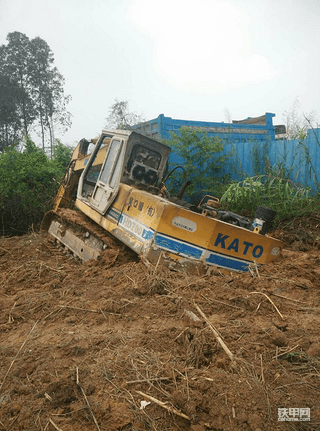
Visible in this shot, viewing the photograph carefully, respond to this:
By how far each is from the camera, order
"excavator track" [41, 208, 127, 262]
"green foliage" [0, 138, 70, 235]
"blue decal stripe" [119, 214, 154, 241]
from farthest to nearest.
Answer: "green foliage" [0, 138, 70, 235], "excavator track" [41, 208, 127, 262], "blue decal stripe" [119, 214, 154, 241]

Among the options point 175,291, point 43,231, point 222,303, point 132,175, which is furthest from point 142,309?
point 43,231

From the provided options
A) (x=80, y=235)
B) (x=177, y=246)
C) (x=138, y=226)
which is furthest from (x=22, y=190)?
(x=177, y=246)

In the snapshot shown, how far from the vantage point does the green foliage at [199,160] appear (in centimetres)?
1046

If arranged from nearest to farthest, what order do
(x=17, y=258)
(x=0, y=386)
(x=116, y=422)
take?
1. (x=116, y=422)
2. (x=0, y=386)
3. (x=17, y=258)

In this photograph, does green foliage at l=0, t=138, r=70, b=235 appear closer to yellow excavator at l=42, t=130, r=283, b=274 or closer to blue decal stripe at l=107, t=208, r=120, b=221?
yellow excavator at l=42, t=130, r=283, b=274

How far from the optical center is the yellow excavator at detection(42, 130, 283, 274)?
4.67 meters

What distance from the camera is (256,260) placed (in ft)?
16.9

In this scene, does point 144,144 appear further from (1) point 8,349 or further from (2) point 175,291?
(1) point 8,349

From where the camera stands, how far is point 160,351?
9.37 ft

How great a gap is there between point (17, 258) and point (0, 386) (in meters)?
4.41

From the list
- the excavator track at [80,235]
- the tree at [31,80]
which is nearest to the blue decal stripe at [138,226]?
the excavator track at [80,235]

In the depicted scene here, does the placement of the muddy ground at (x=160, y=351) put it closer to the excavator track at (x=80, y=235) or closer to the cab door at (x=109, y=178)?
the excavator track at (x=80, y=235)

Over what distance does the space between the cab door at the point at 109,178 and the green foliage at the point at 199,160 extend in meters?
4.48

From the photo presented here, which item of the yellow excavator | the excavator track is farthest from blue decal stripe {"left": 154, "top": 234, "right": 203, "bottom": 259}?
the excavator track
